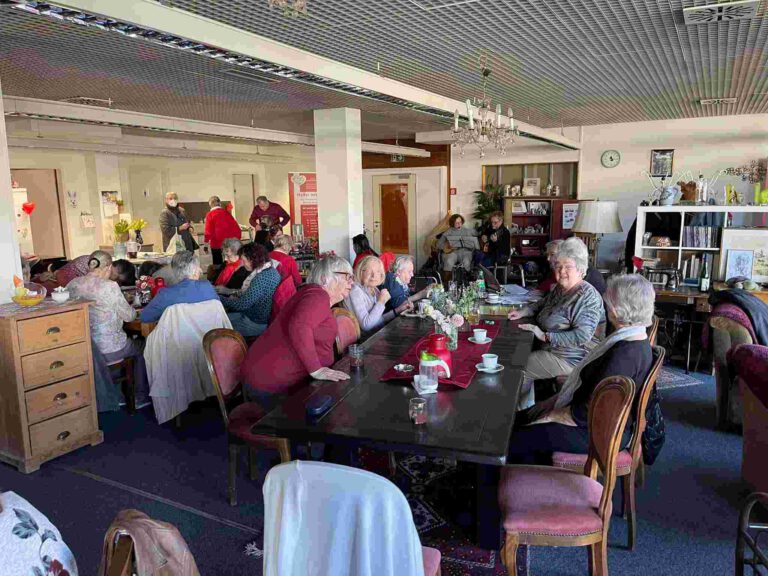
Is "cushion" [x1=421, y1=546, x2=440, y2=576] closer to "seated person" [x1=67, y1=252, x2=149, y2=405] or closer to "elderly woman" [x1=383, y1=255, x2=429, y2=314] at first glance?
"elderly woman" [x1=383, y1=255, x2=429, y2=314]

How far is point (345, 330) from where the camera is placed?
153 inches

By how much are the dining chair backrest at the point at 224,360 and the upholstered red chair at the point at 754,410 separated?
2.94 meters

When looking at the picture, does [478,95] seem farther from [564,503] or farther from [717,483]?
[564,503]

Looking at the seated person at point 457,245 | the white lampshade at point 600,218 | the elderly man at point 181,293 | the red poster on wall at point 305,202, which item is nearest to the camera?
the elderly man at point 181,293

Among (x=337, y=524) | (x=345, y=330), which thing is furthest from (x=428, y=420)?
(x=345, y=330)

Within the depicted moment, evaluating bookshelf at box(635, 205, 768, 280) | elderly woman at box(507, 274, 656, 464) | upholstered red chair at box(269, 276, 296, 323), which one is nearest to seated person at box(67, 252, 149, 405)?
upholstered red chair at box(269, 276, 296, 323)

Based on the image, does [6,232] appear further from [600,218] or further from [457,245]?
[457,245]

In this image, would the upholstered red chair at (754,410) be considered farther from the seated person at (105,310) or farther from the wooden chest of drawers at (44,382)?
the seated person at (105,310)

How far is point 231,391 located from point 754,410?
119 inches

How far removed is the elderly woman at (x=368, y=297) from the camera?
431 cm

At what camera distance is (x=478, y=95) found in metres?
6.71

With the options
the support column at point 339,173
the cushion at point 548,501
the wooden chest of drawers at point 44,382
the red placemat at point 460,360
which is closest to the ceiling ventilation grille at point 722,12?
the red placemat at point 460,360

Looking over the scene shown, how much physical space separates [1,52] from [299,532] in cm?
462

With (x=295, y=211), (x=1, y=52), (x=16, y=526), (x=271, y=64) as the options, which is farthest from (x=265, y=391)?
(x=295, y=211)
